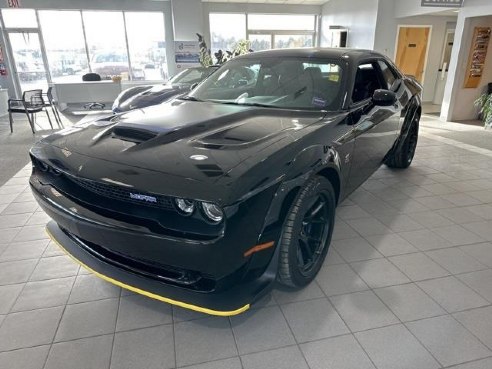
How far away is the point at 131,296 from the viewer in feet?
6.81

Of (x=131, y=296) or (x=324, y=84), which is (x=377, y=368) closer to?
(x=131, y=296)

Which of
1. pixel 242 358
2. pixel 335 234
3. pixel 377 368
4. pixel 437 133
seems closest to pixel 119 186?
pixel 242 358

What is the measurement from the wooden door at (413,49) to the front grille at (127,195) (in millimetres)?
9718

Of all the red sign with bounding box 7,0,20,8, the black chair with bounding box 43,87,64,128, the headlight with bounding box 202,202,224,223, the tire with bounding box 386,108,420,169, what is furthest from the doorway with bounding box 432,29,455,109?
the red sign with bounding box 7,0,20,8

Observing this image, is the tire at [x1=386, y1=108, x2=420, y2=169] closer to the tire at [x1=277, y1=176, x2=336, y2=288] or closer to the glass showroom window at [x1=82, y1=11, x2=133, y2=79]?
the tire at [x1=277, y1=176, x2=336, y2=288]

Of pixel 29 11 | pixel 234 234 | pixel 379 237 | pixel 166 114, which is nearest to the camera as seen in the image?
pixel 234 234

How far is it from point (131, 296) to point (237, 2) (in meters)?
11.9

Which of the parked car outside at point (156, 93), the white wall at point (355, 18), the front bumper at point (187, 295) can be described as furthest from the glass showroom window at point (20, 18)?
the front bumper at point (187, 295)

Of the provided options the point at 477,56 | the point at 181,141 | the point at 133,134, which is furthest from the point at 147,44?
the point at 181,141

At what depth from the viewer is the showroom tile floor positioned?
1668mm

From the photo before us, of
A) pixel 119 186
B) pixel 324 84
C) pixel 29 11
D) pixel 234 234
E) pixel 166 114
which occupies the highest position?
pixel 29 11

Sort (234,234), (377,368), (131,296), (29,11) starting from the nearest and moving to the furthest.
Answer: (234,234) → (377,368) → (131,296) → (29,11)

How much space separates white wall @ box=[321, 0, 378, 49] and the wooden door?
87 centimetres

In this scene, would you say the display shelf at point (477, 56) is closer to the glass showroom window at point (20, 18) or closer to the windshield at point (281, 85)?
the windshield at point (281, 85)
